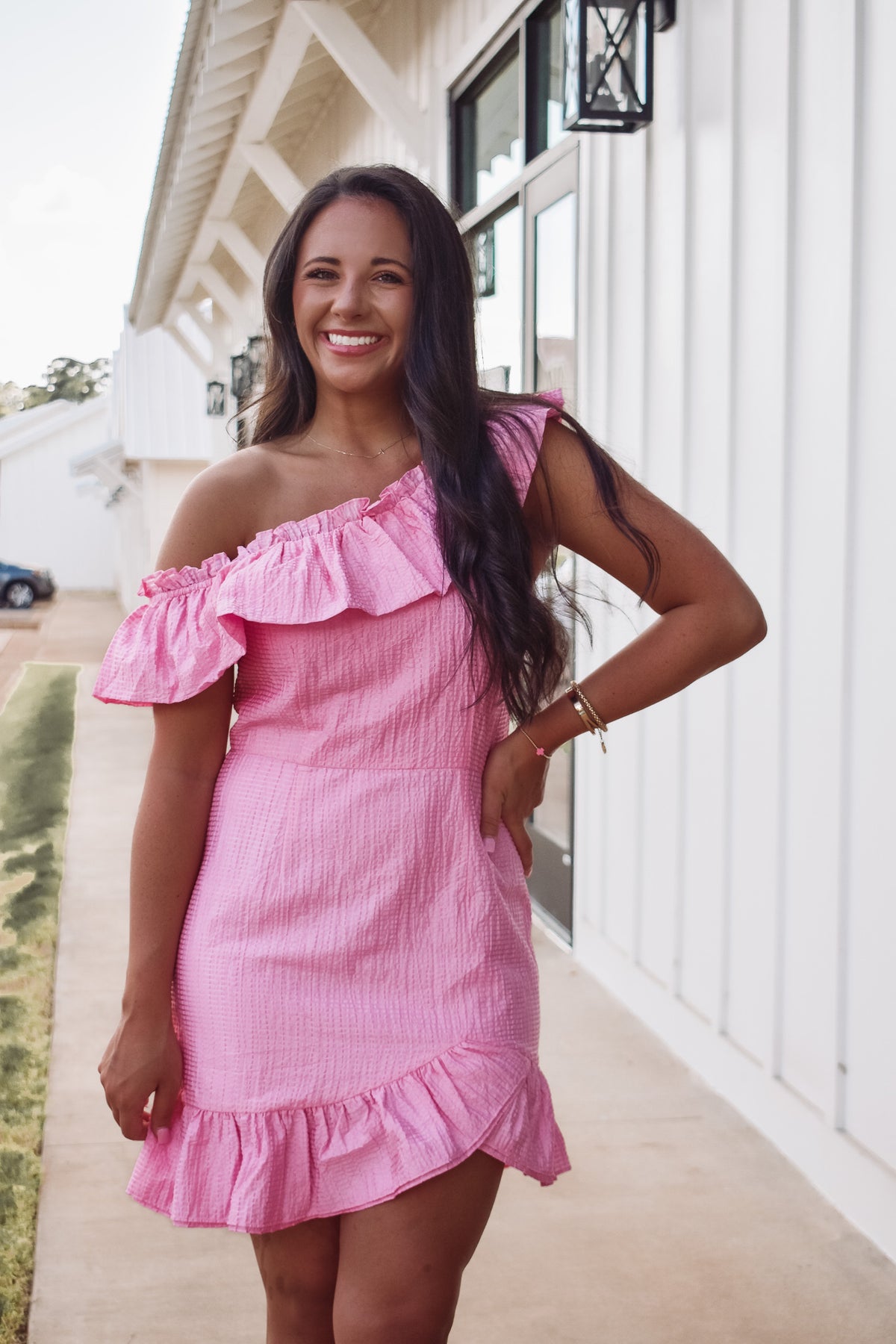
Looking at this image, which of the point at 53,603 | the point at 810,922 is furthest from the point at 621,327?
the point at 53,603

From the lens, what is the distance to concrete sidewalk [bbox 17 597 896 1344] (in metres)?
2.48

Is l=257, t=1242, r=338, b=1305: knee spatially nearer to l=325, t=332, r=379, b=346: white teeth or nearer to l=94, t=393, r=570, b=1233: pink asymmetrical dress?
l=94, t=393, r=570, b=1233: pink asymmetrical dress

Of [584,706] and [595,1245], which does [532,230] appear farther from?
[584,706]

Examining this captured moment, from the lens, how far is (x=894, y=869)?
252cm

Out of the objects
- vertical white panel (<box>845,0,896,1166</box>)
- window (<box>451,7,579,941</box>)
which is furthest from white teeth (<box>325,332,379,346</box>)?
window (<box>451,7,579,941</box>)

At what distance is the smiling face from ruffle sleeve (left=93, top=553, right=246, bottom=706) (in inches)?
11.5

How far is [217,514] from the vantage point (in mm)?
1547

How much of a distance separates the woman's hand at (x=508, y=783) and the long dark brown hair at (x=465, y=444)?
0.19 ft

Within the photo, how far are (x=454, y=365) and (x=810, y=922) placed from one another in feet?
5.82

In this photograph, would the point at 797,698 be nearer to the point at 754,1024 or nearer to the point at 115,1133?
the point at 754,1024

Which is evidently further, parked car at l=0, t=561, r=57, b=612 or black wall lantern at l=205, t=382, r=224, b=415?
parked car at l=0, t=561, r=57, b=612

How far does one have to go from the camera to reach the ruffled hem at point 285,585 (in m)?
1.48

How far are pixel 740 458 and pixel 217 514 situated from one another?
1.94 meters

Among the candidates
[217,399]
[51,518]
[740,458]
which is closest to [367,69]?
[740,458]
